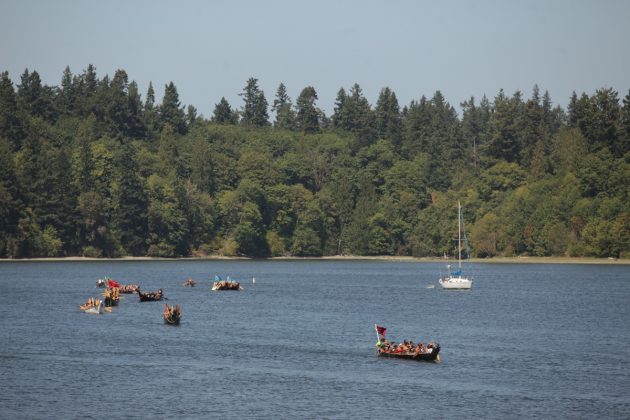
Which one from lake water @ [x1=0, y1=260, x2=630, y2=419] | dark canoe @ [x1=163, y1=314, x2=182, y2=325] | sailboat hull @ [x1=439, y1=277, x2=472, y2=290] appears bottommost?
lake water @ [x1=0, y1=260, x2=630, y2=419]

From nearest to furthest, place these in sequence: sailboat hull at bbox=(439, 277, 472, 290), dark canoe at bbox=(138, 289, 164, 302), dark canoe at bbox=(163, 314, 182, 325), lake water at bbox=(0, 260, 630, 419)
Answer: lake water at bbox=(0, 260, 630, 419), dark canoe at bbox=(163, 314, 182, 325), dark canoe at bbox=(138, 289, 164, 302), sailboat hull at bbox=(439, 277, 472, 290)

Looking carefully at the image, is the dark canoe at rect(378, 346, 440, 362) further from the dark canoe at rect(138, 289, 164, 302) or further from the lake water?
the dark canoe at rect(138, 289, 164, 302)

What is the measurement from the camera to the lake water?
234 ft

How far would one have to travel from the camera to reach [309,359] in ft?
295

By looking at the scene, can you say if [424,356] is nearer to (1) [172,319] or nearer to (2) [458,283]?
(1) [172,319]

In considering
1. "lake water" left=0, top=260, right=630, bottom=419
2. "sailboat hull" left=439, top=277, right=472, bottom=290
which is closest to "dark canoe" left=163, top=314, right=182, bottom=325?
"lake water" left=0, top=260, right=630, bottom=419

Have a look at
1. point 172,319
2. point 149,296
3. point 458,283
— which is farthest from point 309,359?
point 458,283

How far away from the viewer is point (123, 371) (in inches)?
3263

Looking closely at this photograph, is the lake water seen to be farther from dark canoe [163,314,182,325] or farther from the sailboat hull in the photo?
the sailboat hull

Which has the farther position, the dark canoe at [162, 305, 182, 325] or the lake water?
the dark canoe at [162, 305, 182, 325]

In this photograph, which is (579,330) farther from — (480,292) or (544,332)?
(480,292)

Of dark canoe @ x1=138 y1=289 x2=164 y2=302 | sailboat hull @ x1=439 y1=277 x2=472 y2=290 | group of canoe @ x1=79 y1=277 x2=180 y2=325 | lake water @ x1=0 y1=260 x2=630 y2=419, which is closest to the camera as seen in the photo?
lake water @ x1=0 y1=260 x2=630 y2=419

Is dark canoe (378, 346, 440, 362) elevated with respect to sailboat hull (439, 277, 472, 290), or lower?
lower

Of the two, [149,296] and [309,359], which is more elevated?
[149,296]
